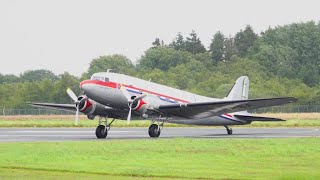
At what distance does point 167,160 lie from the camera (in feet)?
84.7

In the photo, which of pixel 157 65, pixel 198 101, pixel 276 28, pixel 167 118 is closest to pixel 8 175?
pixel 167 118

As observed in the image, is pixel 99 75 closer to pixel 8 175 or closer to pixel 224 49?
pixel 8 175

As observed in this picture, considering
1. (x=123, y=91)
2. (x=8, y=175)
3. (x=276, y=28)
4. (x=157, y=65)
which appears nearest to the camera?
(x=8, y=175)

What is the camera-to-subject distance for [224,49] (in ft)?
635

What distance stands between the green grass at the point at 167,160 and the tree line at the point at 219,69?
229 feet

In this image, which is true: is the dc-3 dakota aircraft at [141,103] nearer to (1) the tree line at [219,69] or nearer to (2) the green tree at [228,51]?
(1) the tree line at [219,69]

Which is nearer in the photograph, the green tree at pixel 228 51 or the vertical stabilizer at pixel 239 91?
the vertical stabilizer at pixel 239 91

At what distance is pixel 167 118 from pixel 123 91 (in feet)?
12.3

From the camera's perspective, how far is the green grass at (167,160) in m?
21.7

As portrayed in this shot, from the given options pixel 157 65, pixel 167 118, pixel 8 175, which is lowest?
pixel 8 175

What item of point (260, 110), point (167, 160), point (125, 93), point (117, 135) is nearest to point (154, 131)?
point (125, 93)

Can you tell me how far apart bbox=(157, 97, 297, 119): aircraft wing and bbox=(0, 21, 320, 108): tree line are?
56.9 meters

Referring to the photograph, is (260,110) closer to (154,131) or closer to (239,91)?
(239,91)

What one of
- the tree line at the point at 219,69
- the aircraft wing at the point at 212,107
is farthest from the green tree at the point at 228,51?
the aircraft wing at the point at 212,107
